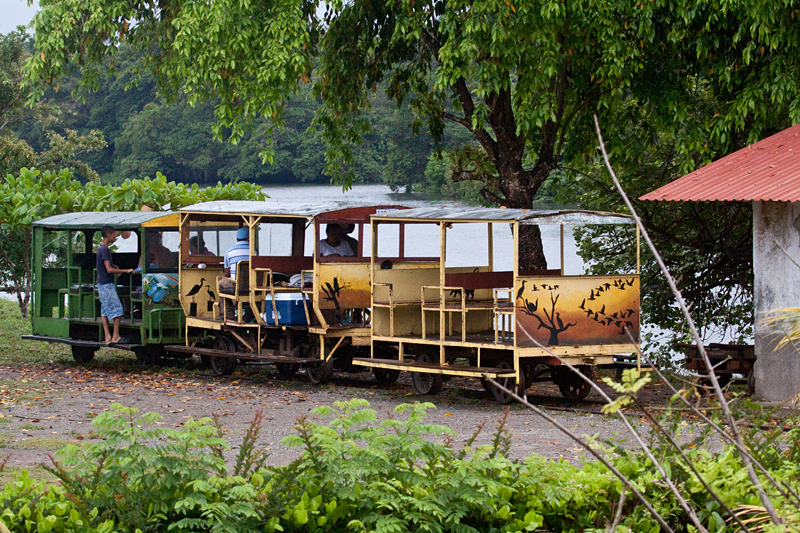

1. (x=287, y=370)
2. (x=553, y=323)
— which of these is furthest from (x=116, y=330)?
(x=553, y=323)

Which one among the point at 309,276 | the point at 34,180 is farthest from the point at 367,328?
the point at 34,180

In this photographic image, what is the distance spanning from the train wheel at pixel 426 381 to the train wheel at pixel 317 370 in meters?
1.42

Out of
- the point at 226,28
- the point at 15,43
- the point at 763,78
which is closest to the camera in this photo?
the point at 763,78

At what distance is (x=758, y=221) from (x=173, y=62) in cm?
960

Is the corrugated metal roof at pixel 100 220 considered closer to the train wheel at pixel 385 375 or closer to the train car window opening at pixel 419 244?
the train car window opening at pixel 419 244

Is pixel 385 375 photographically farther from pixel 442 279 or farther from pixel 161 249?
pixel 161 249

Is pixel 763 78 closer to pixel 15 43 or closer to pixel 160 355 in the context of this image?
pixel 160 355

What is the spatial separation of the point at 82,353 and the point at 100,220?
2.50 metres

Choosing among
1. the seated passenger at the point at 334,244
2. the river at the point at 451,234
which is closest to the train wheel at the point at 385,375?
the seated passenger at the point at 334,244

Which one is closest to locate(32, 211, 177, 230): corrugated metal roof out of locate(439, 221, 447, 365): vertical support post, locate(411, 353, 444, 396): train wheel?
locate(411, 353, 444, 396): train wheel

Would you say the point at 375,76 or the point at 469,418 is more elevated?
the point at 375,76

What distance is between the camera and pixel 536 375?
40.4 feet

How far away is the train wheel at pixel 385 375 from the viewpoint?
47.4 feet

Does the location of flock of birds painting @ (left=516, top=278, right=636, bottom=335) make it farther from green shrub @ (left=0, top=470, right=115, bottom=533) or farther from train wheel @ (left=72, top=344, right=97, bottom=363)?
train wheel @ (left=72, top=344, right=97, bottom=363)
